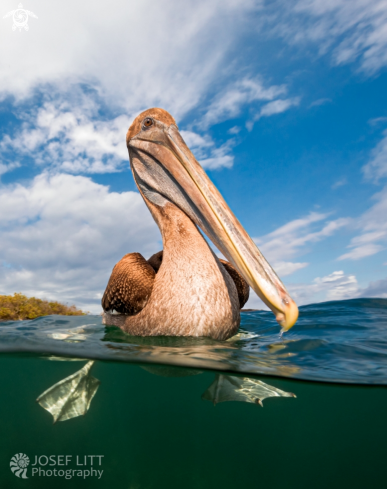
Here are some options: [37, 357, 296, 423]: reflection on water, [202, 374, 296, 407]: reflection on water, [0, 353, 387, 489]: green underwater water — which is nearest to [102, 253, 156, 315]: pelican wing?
[37, 357, 296, 423]: reflection on water

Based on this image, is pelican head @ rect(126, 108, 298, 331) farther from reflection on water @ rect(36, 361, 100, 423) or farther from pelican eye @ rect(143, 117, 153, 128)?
reflection on water @ rect(36, 361, 100, 423)

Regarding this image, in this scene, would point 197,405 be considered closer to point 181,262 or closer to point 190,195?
point 181,262

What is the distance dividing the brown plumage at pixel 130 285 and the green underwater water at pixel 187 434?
1.75 m

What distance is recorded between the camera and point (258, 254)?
2.95 metres

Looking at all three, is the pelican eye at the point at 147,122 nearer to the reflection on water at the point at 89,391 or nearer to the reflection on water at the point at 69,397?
the reflection on water at the point at 89,391

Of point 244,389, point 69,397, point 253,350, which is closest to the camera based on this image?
point 253,350

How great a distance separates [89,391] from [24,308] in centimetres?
508

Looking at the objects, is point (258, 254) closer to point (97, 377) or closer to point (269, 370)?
point (269, 370)

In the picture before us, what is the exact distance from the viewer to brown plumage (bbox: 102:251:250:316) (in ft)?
12.1

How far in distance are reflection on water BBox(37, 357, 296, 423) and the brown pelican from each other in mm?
926

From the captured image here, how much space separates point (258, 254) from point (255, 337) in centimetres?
245

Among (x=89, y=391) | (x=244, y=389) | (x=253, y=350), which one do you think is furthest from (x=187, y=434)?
(x=253, y=350)

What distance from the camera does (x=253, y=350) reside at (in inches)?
154

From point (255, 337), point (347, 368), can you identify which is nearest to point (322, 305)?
point (255, 337)
